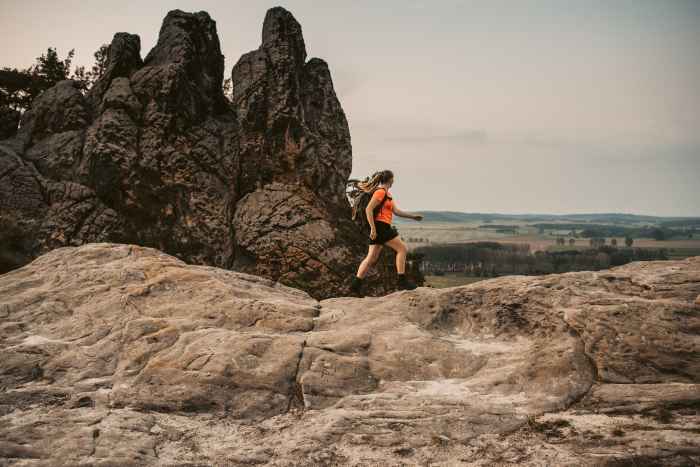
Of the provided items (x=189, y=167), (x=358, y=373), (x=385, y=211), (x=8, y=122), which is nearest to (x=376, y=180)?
(x=385, y=211)

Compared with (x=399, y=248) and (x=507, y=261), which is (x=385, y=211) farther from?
(x=507, y=261)

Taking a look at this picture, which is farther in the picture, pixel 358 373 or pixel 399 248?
pixel 399 248

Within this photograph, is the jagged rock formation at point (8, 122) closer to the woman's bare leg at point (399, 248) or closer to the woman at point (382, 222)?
the woman at point (382, 222)

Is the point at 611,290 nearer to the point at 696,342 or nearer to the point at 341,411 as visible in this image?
the point at 696,342

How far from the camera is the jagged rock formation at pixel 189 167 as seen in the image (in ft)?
82.2

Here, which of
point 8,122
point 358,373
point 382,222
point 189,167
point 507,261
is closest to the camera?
point 358,373

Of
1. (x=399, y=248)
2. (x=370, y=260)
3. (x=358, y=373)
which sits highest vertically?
(x=399, y=248)

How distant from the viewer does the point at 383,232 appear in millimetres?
12844

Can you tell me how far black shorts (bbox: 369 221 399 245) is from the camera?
42.0ft

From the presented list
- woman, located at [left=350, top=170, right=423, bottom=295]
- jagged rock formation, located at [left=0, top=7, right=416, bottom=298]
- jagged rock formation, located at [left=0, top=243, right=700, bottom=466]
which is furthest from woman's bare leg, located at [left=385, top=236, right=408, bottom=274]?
jagged rock formation, located at [left=0, top=7, right=416, bottom=298]

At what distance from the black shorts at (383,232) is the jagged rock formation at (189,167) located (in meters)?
12.4

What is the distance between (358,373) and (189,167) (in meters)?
20.9

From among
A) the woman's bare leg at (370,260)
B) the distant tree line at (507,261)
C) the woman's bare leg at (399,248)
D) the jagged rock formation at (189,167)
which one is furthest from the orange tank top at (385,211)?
the distant tree line at (507,261)

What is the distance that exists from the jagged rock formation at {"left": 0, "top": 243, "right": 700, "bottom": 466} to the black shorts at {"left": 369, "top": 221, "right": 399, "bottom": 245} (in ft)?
5.64
